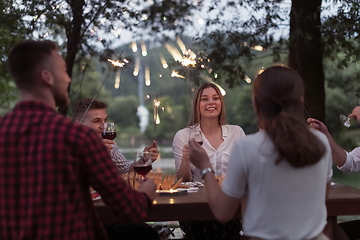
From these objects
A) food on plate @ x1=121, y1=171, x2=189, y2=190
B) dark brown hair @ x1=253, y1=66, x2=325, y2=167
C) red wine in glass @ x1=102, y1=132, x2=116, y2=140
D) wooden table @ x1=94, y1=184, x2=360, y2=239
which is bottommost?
wooden table @ x1=94, y1=184, x2=360, y2=239

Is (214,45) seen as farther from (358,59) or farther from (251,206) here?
(251,206)

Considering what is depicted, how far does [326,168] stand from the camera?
5.82 ft

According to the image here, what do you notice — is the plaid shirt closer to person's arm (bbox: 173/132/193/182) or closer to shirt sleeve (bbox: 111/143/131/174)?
person's arm (bbox: 173/132/193/182)

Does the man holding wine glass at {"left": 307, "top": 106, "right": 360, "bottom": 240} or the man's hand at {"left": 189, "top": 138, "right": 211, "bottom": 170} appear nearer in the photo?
the man's hand at {"left": 189, "top": 138, "right": 211, "bottom": 170}

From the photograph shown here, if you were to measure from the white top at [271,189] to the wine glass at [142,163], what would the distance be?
731 millimetres

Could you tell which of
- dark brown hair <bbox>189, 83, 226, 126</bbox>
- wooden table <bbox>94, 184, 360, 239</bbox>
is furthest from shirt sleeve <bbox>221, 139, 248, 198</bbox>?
dark brown hair <bbox>189, 83, 226, 126</bbox>

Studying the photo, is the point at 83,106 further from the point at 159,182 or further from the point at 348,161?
the point at 348,161

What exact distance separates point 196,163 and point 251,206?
1.16 ft

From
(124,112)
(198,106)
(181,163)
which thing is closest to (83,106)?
(181,163)

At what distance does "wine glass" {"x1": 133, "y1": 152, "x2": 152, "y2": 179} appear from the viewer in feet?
7.74

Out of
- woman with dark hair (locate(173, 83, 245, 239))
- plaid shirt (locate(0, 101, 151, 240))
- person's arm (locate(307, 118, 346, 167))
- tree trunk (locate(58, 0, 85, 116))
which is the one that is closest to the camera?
plaid shirt (locate(0, 101, 151, 240))

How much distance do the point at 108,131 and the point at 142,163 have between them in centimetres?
64

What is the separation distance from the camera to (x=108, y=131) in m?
2.93

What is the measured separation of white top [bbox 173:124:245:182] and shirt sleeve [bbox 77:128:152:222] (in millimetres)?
1801
